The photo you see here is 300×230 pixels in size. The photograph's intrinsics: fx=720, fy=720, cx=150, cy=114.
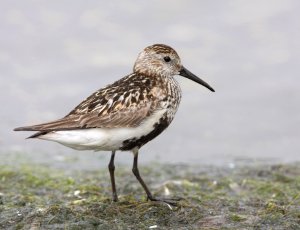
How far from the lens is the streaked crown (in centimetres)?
722

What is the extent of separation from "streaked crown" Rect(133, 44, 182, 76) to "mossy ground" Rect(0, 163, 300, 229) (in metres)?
1.29

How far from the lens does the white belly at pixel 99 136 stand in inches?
251

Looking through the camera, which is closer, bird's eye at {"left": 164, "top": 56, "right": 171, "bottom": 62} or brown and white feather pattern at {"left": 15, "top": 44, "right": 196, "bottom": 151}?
brown and white feather pattern at {"left": 15, "top": 44, "right": 196, "bottom": 151}

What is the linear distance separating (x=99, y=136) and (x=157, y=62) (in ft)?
4.03

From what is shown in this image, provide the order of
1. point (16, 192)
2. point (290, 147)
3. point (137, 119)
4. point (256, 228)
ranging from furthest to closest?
point (290, 147) < point (16, 192) < point (137, 119) < point (256, 228)

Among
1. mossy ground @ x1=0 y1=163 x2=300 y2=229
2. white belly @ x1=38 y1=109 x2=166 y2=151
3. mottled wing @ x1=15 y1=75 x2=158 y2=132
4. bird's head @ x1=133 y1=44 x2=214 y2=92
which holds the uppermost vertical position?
bird's head @ x1=133 y1=44 x2=214 y2=92

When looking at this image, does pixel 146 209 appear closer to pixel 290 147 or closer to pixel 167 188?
pixel 167 188

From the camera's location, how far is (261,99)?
1340cm

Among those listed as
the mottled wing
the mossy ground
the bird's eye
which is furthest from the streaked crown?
the mossy ground

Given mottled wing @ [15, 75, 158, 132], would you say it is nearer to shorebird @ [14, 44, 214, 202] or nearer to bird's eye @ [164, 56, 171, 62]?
shorebird @ [14, 44, 214, 202]

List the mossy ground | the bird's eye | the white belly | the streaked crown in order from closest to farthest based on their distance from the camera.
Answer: the mossy ground
the white belly
the streaked crown
the bird's eye

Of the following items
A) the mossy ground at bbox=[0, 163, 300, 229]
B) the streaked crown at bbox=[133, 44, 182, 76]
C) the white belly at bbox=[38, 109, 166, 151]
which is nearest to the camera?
the mossy ground at bbox=[0, 163, 300, 229]

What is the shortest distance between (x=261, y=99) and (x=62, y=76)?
3.81 metres

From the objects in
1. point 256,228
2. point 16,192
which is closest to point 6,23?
point 16,192
